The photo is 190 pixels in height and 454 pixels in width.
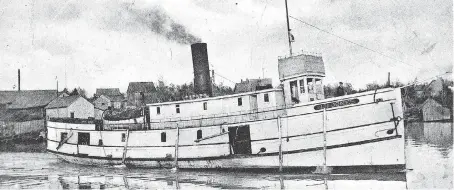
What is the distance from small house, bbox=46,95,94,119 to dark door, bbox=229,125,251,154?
33075mm

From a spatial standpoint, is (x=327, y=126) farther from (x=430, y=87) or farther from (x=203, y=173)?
(x=430, y=87)

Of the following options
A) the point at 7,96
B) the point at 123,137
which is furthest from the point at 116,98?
the point at 123,137

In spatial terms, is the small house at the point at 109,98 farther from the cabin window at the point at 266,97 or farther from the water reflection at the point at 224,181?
the cabin window at the point at 266,97

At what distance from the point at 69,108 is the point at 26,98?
28.9 ft

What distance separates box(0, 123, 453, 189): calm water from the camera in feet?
49.5

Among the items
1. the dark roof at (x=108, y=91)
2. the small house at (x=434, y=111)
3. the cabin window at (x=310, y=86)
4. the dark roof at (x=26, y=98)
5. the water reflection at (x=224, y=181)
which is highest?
the dark roof at (x=108, y=91)

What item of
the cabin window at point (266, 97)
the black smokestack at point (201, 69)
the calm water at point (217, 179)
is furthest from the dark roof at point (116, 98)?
the cabin window at point (266, 97)

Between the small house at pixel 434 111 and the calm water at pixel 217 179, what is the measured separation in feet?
102

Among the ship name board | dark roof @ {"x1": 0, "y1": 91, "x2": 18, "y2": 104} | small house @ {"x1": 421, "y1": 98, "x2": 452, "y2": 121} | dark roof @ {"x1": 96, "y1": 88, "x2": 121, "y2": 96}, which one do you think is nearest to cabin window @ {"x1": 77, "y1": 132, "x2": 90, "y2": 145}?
the ship name board

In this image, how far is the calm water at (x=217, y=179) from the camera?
49.5 feet

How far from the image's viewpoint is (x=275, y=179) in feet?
54.1

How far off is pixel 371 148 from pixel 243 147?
599 centimetres

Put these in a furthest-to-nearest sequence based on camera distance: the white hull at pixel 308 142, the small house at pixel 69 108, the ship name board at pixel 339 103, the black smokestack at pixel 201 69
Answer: the small house at pixel 69 108
the black smokestack at pixel 201 69
the ship name board at pixel 339 103
the white hull at pixel 308 142

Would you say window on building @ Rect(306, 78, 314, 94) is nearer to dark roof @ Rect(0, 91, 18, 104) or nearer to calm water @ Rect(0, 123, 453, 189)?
calm water @ Rect(0, 123, 453, 189)
